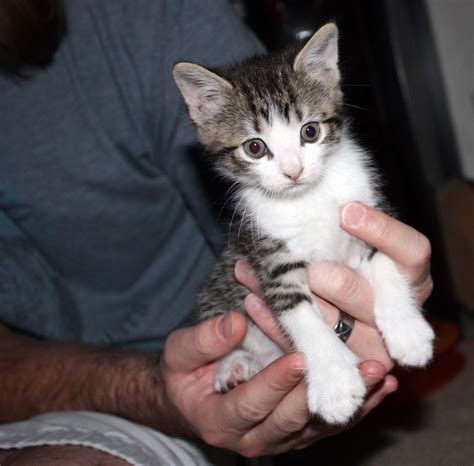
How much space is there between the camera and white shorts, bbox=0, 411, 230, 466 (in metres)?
1.68

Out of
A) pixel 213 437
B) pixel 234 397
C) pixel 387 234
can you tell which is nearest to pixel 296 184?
pixel 387 234

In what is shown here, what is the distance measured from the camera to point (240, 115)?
1.76 meters

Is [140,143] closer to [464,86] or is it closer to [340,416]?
[340,416]

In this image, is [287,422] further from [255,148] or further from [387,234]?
[255,148]

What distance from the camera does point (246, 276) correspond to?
1787mm

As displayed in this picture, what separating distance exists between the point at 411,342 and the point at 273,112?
0.71 meters

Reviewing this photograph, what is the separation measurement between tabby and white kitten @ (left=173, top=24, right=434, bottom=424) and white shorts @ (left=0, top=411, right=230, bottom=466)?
0.25 metres

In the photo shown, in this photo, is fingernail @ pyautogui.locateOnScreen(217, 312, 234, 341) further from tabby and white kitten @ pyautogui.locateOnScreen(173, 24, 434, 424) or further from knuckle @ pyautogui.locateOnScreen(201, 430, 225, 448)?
knuckle @ pyautogui.locateOnScreen(201, 430, 225, 448)

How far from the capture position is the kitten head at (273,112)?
1652 millimetres

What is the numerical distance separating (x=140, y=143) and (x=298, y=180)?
2.79 feet

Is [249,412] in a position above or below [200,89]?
below

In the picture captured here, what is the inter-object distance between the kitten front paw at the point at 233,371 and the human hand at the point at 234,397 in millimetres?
30

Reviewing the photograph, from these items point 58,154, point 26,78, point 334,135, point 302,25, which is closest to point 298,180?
point 334,135

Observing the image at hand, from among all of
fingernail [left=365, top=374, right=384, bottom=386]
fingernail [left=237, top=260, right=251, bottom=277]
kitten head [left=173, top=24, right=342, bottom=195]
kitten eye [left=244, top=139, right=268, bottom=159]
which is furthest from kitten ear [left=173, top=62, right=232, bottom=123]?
fingernail [left=365, top=374, right=384, bottom=386]
